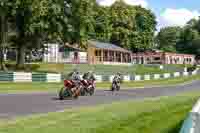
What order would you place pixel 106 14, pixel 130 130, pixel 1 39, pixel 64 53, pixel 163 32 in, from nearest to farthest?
pixel 130 130 < pixel 1 39 < pixel 64 53 < pixel 106 14 < pixel 163 32

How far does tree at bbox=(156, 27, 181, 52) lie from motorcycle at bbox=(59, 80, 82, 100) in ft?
427

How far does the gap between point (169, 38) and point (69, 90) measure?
142182 mm

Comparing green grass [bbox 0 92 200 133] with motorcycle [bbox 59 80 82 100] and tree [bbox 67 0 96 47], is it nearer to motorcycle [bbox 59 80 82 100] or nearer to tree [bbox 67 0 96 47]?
motorcycle [bbox 59 80 82 100]

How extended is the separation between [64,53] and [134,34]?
31.4m

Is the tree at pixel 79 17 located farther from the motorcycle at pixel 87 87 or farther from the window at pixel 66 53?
the motorcycle at pixel 87 87

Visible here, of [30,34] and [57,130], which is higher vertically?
[30,34]

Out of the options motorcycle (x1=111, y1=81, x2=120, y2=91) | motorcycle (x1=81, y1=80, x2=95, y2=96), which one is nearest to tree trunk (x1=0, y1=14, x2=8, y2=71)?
motorcycle (x1=111, y1=81, x2=120, y2=91)

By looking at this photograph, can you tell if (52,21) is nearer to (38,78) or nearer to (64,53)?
(38,78)

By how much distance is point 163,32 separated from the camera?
17575cm

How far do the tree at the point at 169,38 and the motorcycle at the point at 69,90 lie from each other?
130 metres

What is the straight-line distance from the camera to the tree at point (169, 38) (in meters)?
160

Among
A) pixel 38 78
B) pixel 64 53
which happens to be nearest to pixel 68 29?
pixel 38 78

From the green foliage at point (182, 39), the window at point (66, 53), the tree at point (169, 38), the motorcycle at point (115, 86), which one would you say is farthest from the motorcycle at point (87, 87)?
the tree at point (169, 38)

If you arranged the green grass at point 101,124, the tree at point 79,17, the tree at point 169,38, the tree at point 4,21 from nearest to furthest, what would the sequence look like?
the green grass at point 101,124
the tree at point 4,21
the tree at point 79,17
the tree at point 169,38
